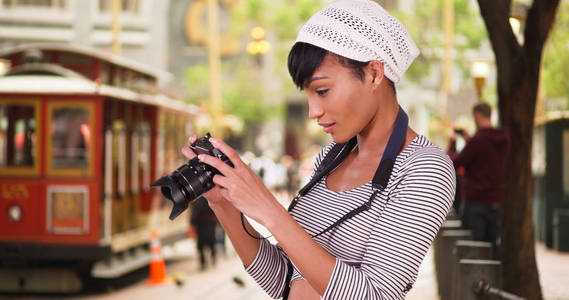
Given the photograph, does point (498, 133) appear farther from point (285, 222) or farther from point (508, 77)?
point (285, 222)

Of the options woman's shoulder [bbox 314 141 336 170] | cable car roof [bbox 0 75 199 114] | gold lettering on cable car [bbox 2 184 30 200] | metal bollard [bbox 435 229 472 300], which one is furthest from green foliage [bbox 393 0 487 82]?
woman's shoulder [bbox 314 141 336 170]

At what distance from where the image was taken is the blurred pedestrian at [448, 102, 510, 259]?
9.26m

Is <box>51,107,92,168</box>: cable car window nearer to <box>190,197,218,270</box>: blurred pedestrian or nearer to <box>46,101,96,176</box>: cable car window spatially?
<box>46,101,96,176</box>: cable car window

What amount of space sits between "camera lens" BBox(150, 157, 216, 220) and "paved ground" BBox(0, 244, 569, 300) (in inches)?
368

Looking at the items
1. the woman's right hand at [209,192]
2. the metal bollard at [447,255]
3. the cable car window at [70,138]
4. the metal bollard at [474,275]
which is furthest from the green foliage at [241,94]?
the woman's right hand at [209,192]

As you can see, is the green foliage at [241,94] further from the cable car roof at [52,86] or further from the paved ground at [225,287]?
the cable car roof at [52,86]

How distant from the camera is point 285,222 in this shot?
7.03ft

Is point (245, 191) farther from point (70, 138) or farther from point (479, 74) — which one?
point (479, 74)

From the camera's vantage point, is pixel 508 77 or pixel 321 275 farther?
pixel 508 77

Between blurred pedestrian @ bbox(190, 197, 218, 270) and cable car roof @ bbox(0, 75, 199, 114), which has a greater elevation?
cable car roof @ bbox(0, 75, 199, 114)

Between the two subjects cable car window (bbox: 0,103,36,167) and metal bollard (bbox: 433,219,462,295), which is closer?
metal bollard (bbox: 433,219,462,295)

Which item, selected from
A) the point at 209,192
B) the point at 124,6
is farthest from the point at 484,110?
the point at 124,6

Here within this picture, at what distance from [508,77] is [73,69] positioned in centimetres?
819

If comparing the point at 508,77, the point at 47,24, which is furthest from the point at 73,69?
the point at 47,24
